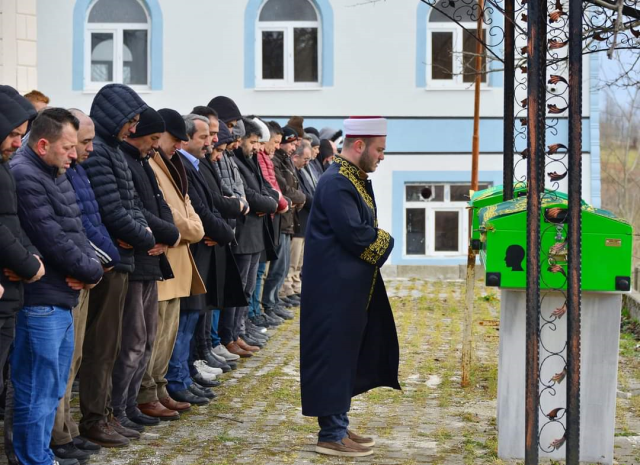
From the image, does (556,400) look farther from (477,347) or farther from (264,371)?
(477,347)

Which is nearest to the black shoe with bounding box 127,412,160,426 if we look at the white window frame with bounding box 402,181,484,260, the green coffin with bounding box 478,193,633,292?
the green coffin with bounding box 478,193,633,292

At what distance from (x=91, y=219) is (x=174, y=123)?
5.28 feet

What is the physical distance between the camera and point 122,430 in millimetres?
7453

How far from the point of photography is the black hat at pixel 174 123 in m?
8.19

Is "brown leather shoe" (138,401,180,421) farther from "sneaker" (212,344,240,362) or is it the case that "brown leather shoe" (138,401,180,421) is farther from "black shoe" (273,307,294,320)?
"black shoe" (273,307,294,320)

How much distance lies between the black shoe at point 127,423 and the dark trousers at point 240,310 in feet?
10.1

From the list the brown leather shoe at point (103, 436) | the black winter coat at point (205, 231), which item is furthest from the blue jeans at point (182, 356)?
the brown leather shoe at point (103, 436)

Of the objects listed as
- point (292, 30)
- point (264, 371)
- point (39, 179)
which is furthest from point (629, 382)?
point (292, 30)

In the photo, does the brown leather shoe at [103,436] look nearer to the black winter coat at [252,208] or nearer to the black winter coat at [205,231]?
the black winter coat at [205,231]

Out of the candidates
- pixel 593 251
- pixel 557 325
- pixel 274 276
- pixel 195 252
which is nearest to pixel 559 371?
pixel 557 325

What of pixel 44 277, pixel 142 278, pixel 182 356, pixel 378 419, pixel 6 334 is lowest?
pixel 378 419

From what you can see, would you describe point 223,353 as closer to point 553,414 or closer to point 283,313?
→ point 283,313

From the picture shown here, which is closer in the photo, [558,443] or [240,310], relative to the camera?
[558,443]

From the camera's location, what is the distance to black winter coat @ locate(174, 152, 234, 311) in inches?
351
